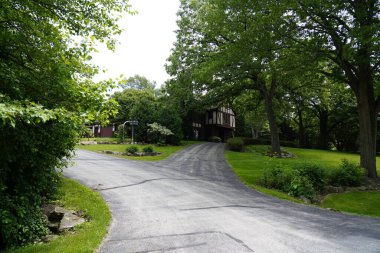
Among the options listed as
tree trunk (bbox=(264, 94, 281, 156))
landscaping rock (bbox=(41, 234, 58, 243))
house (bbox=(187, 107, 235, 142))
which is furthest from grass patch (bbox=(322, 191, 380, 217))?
house (bbox=(187, 107, 235, 142))

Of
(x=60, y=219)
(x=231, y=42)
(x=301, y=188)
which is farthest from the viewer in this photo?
(x=231, y=42)

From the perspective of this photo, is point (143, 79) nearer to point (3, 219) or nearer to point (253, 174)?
point (253, 174)

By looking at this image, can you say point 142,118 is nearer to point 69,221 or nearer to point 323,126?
point 69,221

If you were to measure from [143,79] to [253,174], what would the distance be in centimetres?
6787

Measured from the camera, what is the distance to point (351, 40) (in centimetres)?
1314

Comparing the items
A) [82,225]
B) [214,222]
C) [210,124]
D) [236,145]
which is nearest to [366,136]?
[214,222]

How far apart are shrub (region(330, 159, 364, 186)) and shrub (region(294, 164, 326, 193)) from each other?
3.64 ft

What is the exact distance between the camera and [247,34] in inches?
573

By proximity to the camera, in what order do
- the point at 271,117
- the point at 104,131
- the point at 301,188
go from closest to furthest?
the point at 301,188, the point at 271,117, the point at 104,131

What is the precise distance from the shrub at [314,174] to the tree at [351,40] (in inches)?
165

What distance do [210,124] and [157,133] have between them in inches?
779

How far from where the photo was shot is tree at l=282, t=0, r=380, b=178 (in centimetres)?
1316

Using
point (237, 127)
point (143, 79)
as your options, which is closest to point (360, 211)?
→ point (237, 127)

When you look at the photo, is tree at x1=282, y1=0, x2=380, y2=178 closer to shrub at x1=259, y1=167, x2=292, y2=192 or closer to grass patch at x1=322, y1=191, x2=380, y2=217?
grass patch at x1=322, y1=191, x2=380, y2=217
